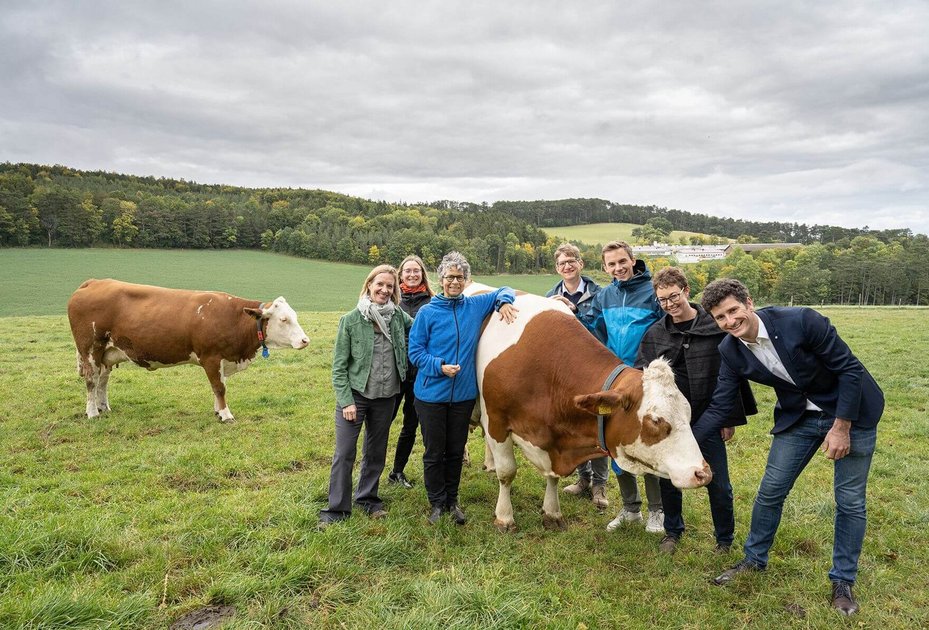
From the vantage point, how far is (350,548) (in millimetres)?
4137

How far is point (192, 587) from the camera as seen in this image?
3629 millimetres

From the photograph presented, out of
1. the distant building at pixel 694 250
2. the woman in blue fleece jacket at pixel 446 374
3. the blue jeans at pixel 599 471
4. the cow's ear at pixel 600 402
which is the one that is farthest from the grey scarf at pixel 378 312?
the distant building at pixel 694 250

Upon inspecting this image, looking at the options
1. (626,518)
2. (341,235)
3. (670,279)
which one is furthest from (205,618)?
(341,235)

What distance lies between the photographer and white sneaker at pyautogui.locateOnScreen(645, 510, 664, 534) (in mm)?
4770

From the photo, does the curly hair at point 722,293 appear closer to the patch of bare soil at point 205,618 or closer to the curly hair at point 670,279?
the curly hair at point 670,279

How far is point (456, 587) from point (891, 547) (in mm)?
3850

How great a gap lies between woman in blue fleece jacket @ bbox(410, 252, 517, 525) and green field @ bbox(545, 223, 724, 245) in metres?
104

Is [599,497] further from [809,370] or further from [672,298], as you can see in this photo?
[809,370]

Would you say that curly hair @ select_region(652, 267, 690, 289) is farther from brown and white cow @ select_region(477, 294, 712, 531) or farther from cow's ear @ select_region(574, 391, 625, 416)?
cow's ear @ select_region(574, 391, 625, 416)

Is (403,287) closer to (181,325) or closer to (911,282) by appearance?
(181,325)

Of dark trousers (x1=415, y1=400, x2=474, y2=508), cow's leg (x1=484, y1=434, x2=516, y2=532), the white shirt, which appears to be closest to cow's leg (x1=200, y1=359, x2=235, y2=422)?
dark trousers (x1=415, y1=400, x2=474, y2=508)


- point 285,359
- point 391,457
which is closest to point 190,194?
point 285,359

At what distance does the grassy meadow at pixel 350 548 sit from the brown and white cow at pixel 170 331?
1104 mm

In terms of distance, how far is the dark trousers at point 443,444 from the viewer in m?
4.78
